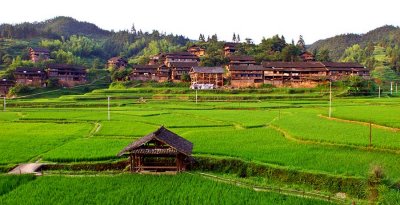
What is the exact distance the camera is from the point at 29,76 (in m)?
60.3

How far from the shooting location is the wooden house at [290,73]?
58438 mm

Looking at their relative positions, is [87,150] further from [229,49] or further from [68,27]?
[68,27]

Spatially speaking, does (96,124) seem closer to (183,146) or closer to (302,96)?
(183,146)

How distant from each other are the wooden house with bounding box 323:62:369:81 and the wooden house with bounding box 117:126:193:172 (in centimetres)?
4732

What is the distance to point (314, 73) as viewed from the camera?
59.6 meters

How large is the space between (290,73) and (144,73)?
82.6 feet

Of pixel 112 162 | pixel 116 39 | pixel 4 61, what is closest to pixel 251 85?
pixel 112 162

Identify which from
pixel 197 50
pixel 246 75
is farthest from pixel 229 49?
pixel 246 75

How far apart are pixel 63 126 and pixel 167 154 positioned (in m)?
17.0

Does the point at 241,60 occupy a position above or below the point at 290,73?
above

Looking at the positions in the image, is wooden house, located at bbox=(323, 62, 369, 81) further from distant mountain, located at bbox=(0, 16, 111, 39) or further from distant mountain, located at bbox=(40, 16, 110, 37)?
distant mountain, located at bbox=(40, 16, 110, 37)

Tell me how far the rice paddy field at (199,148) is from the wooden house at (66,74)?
26764 millimetres

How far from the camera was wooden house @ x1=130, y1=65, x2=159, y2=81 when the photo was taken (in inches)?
2514

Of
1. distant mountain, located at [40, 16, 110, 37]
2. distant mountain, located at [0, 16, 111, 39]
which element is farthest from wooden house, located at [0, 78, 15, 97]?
distant mountain, located at [40, 16, 110, 37]
